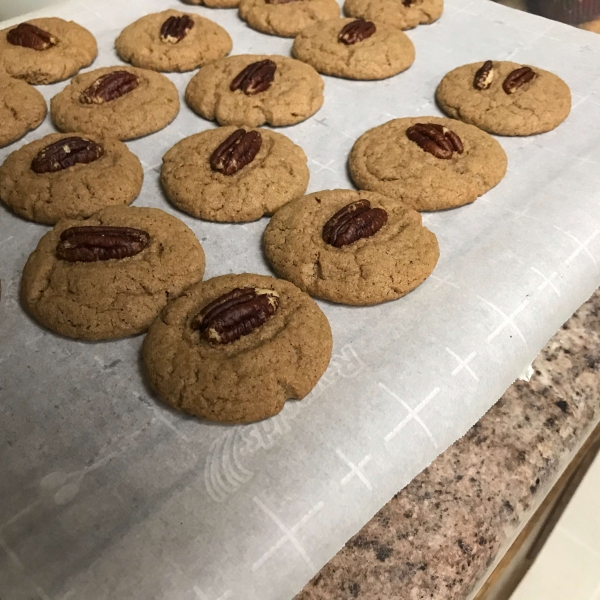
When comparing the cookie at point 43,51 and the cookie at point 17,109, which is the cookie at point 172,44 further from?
the cookie at point 17,109

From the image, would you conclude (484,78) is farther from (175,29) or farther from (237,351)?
(237,351)

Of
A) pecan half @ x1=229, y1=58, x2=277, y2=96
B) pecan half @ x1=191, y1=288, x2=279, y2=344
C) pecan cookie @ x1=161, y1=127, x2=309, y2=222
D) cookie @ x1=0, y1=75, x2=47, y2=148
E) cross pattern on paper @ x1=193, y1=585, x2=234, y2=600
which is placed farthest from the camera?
pecan half @ x1=229, y1=58, x2=277, y2=96

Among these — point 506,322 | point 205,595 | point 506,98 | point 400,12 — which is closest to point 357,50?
point 400,12

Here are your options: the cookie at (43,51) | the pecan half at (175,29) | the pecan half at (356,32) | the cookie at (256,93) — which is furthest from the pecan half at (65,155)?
the pecan half at (356,32)

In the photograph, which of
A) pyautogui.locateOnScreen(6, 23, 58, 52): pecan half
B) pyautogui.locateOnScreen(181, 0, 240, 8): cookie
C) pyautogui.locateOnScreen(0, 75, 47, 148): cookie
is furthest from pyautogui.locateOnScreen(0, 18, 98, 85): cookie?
pyautogui.locateOnScreen(181, 0, 240, 8): cookie

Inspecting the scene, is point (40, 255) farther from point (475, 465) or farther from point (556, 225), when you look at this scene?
point (556, 225)

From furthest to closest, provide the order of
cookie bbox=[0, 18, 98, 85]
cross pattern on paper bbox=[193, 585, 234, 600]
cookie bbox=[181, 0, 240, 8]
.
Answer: cookie bbox=[181, 0, 240, 8], cookie bbox=[0, 18, 98, 85], cross pattern on paper bbox=[193, 585, 234, 600]

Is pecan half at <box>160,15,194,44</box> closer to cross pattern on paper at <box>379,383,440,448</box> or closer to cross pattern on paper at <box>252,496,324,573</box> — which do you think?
cross pattern on paper at <box>379,383,440,448</box>
